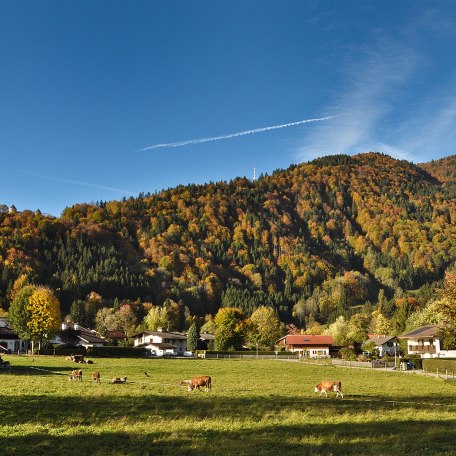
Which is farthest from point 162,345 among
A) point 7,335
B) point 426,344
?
point 426,344

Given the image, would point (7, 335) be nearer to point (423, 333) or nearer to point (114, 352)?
point (114, 352)

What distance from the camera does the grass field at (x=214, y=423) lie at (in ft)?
53.8

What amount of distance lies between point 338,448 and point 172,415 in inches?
336

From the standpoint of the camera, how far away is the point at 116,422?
66.2 ft

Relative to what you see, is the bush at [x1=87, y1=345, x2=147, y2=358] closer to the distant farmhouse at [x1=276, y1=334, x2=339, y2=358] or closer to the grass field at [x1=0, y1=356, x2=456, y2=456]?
the distant farmhouse at [x1=276, y1=334, x2=339, y2=358]

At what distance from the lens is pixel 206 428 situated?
19.5m

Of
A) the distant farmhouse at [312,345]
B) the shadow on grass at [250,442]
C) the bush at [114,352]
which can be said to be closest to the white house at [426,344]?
the distant farmhouse at [312,345]

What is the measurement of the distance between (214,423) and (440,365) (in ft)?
172

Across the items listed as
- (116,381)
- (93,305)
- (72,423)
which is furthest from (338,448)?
(93,305)

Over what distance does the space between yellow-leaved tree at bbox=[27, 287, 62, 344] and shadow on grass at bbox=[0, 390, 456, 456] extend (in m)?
73.0

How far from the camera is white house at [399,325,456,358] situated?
102062 mm

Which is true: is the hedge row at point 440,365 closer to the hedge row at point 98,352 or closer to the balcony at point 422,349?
the balcony at point 422,349

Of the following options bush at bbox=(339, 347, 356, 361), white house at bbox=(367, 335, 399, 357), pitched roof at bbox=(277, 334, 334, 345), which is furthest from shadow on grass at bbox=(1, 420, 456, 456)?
pitched roof at bbox=(277, 334, 334, 345)

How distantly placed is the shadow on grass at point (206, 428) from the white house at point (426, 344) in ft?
266
